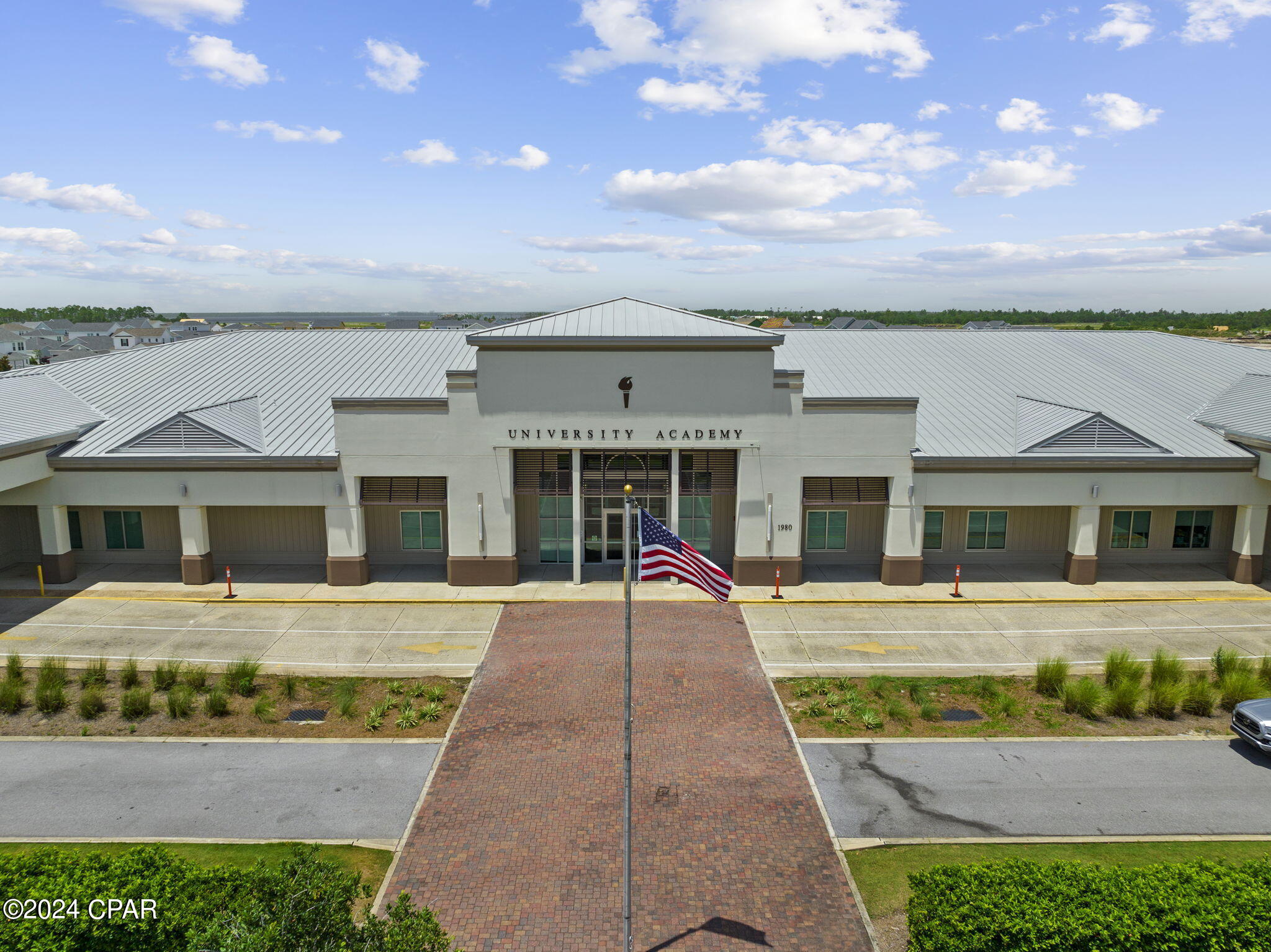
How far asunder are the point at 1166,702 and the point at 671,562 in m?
13.4

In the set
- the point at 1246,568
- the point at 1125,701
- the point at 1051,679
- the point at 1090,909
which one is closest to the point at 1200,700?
the point at 1125,701

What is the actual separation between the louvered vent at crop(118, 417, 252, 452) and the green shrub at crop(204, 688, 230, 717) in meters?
11.1

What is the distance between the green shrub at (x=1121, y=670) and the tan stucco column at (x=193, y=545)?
2830 cm

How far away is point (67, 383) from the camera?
1278 inches

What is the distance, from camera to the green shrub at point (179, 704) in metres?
18.7

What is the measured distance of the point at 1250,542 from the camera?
29.0 metres

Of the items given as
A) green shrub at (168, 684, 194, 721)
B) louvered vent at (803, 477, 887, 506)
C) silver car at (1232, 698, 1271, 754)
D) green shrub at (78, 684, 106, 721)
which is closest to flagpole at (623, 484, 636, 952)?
green shrub at (168, 684, 194, 721)

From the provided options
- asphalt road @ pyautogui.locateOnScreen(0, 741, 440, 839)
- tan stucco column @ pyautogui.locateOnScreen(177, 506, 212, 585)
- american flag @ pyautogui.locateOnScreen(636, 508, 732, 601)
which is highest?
american flag @ pyautogui.locateOnScreen(636, 508, 732, 601)

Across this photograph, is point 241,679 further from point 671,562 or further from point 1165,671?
point 1165,671

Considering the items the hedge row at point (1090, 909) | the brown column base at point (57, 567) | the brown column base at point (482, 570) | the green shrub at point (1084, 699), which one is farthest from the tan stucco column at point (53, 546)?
the green shrub at point (1084, 699)

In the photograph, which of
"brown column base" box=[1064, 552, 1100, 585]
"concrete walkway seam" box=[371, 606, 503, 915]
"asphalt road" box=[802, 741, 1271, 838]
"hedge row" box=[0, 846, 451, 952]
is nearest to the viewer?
"hedge row" box=[0, 846, 451, 952]

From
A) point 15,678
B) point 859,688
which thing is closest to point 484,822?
point 859,688

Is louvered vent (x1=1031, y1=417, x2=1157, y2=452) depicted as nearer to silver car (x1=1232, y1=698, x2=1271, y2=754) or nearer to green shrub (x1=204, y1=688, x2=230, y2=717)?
silver car (x1=1232, y1=698, x2=1271, y2=754)

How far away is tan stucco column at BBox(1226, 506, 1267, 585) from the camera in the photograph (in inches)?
1141
